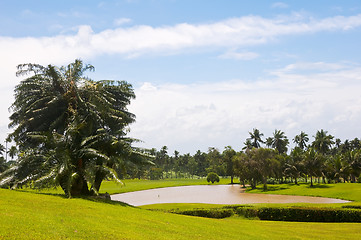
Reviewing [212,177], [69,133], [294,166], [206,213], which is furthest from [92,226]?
[212,177]

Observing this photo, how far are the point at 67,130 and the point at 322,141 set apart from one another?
356 ft

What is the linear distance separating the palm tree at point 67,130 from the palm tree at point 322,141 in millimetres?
101410

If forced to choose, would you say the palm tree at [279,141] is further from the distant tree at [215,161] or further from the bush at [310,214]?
the bush at [310,214]

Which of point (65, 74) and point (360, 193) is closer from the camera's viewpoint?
point (65, 74)

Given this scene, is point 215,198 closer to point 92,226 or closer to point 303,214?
point 303,214

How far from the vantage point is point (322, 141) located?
118 metres

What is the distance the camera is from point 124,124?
34.3 metres

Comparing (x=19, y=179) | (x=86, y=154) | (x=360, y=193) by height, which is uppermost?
(x=86, y=154)

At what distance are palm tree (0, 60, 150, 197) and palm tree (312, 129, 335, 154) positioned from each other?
3993 inches

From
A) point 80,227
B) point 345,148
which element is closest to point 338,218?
point 80,227

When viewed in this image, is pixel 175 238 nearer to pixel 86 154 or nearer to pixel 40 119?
pixel 86 154

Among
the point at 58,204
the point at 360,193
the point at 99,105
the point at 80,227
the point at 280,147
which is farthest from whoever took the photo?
the point at 280,147

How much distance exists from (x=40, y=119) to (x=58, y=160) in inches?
215

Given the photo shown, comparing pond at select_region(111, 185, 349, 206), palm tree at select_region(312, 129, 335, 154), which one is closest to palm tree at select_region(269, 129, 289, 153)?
palm tree at select_region(312, 129, 335, 154)
